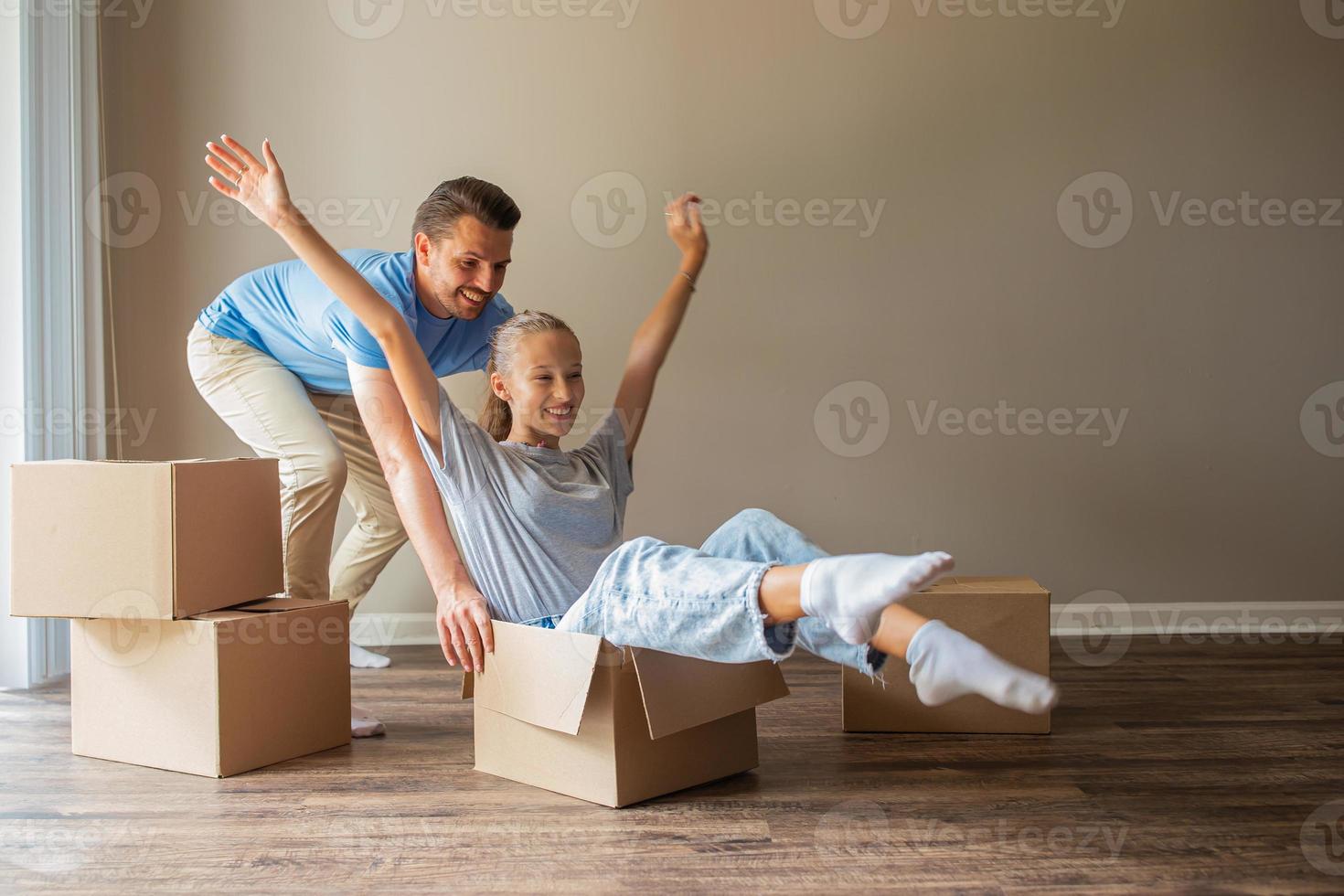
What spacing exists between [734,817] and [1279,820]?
28.6 inches

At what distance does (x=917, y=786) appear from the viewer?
5.27 ft

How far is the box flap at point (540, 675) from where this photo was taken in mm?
1460

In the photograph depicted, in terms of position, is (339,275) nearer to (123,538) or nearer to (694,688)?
(123,538)

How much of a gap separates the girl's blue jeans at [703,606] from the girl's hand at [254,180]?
2.40ft

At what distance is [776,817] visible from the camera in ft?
4.86

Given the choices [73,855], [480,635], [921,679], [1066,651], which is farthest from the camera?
[1066,651]

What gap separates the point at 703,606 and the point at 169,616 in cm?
92

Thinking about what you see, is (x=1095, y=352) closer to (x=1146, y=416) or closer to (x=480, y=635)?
(x=1146, y=416)

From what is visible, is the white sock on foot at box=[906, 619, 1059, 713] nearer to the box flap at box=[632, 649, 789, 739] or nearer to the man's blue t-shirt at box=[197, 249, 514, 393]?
the box flap at box=[632, 649, 789, 739]

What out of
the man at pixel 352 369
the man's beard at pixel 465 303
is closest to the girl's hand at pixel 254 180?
the man at pixel 352 369

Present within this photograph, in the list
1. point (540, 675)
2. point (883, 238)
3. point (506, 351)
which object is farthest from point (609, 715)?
point (883, 238)

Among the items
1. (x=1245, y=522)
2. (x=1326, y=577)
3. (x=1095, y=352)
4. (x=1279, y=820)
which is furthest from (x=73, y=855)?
(x=1326, y=577)

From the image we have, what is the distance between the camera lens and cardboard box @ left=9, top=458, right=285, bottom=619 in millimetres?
1697

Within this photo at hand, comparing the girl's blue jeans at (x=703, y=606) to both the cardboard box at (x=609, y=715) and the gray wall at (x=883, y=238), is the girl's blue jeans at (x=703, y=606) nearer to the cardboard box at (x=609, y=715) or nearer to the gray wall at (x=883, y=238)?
the cardboard box at (x=609, y=715)
